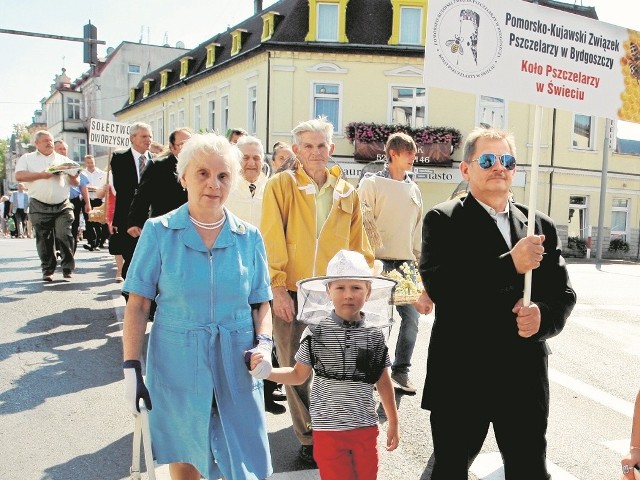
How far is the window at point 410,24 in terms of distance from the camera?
2625 centimetres

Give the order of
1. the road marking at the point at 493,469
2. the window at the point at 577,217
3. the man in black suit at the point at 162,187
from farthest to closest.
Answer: the window at the point at 577,217, the man in black suit at the point at 162,187, the road marking at the point at 493,469

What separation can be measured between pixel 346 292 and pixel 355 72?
24.0 m

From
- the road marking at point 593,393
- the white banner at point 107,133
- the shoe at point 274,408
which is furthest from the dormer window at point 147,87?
the shoe at point 274,408

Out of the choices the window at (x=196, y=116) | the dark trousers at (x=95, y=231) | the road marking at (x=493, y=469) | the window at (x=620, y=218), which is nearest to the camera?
the road marking at (x=493, y=469)

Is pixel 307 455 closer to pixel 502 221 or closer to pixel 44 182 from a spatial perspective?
pixel 502 221

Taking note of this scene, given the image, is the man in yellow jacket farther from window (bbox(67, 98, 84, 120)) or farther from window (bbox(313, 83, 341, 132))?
window (bbox(67, 98, 84, 120))

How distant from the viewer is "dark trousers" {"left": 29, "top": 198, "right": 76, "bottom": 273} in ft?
31.2

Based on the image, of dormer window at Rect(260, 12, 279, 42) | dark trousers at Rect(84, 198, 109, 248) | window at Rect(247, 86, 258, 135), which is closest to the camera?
dark trousers at Rect(84, 198, 109, 248)

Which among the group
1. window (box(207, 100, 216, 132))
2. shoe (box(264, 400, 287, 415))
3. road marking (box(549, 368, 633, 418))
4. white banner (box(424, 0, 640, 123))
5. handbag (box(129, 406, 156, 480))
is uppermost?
window (box(207, 100, 216, 132))

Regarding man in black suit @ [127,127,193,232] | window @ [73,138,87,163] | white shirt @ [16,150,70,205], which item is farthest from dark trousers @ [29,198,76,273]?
window @ [73,138,87,163]

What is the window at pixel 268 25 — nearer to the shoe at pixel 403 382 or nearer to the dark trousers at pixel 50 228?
the dark trousers at pixel 50 228

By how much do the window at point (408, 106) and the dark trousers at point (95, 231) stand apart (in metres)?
14.0

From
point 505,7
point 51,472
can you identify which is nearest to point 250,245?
point 505,7

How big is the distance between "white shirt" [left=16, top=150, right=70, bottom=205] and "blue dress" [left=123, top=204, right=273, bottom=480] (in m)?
7.40
